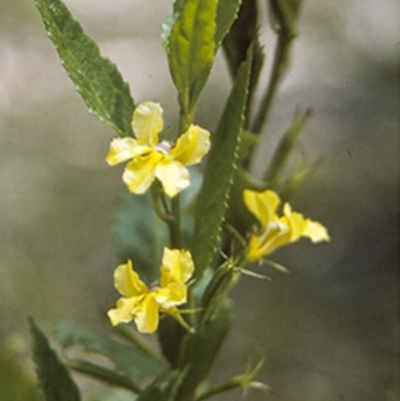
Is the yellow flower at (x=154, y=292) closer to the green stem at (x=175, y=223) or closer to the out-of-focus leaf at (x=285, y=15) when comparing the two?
the green stem at (x=175, y=223)

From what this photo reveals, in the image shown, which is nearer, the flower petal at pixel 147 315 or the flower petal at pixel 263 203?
the flower petal at pixel 147 315

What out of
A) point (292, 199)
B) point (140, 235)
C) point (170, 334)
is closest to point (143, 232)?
point (140, 235)

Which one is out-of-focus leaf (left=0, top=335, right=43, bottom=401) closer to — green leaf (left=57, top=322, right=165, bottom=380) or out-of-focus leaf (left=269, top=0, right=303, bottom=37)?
green leaf (left=57, top=322, right=165, bottom=380)

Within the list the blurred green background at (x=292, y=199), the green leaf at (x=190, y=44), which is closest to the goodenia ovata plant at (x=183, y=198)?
the green leaf at (x=190, y=44)

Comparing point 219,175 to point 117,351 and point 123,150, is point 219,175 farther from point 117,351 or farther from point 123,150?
point 117,351

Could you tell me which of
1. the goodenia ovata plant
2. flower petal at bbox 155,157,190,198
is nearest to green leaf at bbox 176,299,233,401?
the goodenia ovata plant
